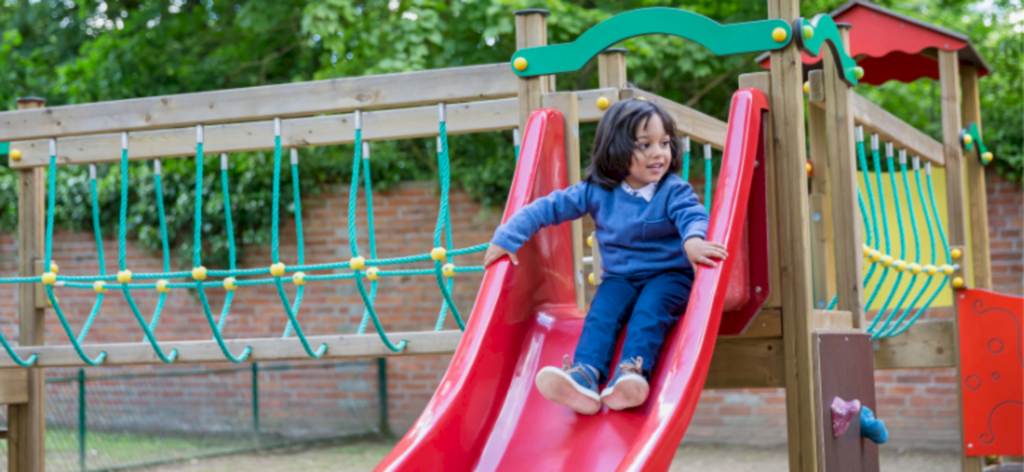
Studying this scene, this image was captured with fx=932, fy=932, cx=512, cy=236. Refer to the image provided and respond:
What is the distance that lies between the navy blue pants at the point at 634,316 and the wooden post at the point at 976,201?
3.02 meters

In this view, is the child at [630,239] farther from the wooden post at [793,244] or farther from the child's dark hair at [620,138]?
the wooden post at [793,244]

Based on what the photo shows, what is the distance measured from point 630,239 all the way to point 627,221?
0.05 metres

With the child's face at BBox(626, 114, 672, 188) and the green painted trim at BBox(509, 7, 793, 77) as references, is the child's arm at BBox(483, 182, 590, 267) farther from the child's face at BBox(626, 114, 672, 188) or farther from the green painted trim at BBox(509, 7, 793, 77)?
the green painted trim at BBox(509, 7, 793, 77)

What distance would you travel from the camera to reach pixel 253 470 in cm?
638

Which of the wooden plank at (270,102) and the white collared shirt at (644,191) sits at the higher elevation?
the wooden plank at (270,102)

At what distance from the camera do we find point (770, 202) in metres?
2.53

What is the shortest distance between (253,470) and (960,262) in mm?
4602

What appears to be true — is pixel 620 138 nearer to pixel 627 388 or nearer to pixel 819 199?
pixel 627 388

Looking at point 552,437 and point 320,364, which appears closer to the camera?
point 552,437

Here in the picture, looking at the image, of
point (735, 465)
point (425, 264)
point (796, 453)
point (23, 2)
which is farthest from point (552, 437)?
point (23, 2)

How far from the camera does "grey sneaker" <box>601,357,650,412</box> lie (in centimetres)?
216

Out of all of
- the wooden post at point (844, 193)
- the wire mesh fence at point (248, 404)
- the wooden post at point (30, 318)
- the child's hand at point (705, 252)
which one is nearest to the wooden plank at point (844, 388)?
the wooden post at point (844, 193)

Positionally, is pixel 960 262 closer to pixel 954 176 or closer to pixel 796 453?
pixel 954 176

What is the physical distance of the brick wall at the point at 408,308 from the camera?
6.51 m
